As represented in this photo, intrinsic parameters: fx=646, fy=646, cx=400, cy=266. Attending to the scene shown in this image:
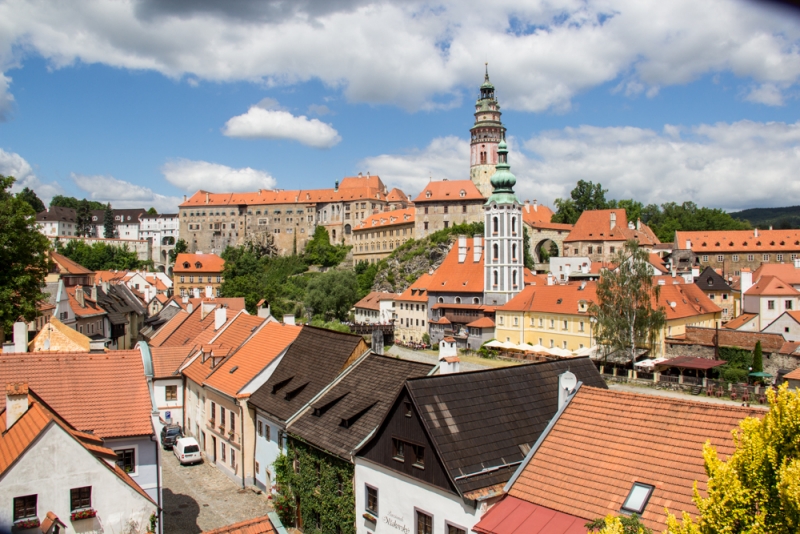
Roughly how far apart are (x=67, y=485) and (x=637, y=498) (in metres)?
10.2

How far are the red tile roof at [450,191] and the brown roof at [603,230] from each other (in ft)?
52.6

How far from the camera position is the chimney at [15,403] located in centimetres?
1259

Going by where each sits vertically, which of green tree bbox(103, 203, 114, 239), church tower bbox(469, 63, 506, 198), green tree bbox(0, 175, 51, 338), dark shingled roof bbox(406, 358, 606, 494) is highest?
church tower bbox(469, 63, 506, 198)

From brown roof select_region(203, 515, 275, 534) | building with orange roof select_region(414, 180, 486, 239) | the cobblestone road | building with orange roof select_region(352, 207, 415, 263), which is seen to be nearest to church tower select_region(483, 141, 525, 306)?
building with orange roof select_region(414, 180, 486, 239)

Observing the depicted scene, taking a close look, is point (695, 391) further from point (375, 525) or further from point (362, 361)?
point (375, 525)

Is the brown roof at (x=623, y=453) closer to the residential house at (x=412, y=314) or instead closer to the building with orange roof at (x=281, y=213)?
the residential house at (x=412, y=314)

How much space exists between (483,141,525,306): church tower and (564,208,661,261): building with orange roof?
2164 cm

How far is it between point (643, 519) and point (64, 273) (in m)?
45.9

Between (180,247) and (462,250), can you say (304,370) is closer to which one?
(462,250)

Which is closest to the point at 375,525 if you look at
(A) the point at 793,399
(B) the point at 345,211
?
(A) the point at 793,399

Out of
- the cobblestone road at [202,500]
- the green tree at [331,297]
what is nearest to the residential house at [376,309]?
the green tree at [331,297]

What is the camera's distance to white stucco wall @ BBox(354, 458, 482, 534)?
12.4 m

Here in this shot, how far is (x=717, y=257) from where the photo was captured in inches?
2953

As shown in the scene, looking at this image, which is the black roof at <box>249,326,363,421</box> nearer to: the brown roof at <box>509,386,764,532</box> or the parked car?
the parked car
